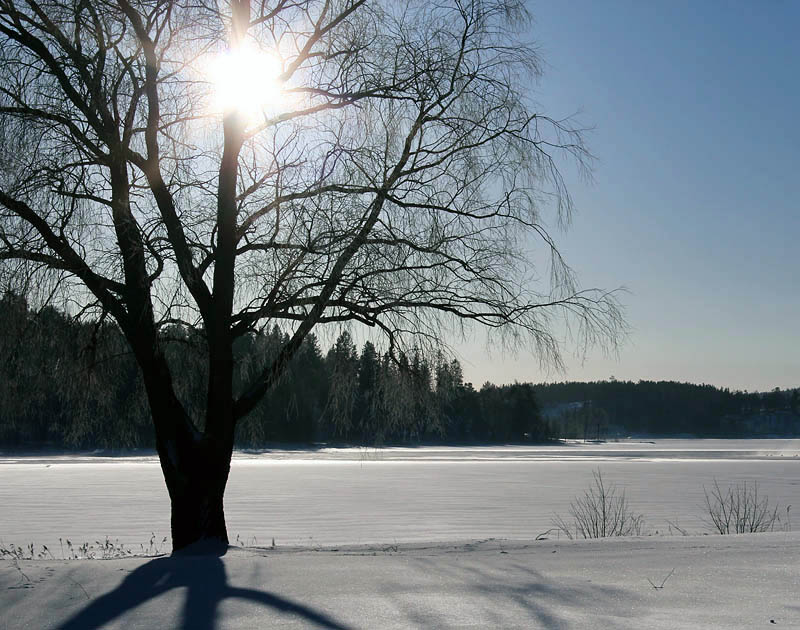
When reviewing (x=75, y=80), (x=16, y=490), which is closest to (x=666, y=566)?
(x=75, y=80)

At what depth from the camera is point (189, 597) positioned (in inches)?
179

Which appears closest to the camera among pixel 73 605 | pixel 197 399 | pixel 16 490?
pixel 73 605

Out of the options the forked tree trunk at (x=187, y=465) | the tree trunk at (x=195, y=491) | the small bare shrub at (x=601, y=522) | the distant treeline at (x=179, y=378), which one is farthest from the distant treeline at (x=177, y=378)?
the small bare shrub at (x=601, y=522)

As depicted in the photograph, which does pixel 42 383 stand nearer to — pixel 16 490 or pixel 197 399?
pixel 197 399

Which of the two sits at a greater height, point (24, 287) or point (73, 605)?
point (24, 287)

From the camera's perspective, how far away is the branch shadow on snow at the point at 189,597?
4004mm

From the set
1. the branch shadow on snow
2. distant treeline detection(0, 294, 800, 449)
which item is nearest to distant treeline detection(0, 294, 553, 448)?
distant treeline detection(0, 294, 800, 449)

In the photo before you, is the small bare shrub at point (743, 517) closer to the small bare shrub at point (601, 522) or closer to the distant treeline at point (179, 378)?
the small bare shrub at point (601, 522)

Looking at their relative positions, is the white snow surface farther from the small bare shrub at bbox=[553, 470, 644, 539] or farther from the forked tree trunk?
the small bare shrub at bbox=[553, 470, 644, 539]

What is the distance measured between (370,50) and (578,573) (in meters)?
5.86

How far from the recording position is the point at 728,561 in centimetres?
538

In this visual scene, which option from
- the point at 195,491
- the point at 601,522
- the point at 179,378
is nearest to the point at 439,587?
the point at 195,491

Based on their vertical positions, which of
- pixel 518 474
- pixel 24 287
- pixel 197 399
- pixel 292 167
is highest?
pixel 292 167

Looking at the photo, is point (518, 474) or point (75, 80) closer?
point (75, 80)
